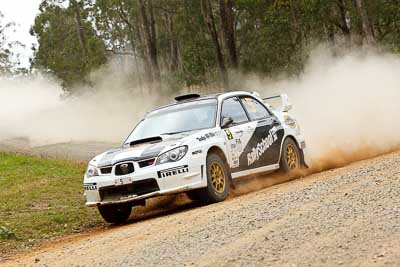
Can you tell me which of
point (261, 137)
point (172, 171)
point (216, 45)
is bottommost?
point (172, 171)

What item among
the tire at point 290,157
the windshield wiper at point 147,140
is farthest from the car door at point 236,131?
the windshield wiper at point 147,140

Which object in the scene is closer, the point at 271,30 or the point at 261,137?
the point at 261,137

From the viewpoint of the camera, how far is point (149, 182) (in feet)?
32.0

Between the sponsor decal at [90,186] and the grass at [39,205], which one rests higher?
the sponsor decal at [90,186]

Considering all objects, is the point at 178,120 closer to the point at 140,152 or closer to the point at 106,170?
the point at 140,152

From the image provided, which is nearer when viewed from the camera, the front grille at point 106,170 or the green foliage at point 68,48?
the front grille at point 106,170

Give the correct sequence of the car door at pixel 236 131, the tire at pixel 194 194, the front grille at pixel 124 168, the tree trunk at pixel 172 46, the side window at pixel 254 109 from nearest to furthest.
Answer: the front grille at pixel 124 168 → the tire at pixel 194 194 → the car door at pixel 236 131 → the side window at pixel 254 109 → the tree trunk at pixel 172 46

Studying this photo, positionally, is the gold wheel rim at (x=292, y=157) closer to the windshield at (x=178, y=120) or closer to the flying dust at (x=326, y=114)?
the flying dust at (x=326, y=114)

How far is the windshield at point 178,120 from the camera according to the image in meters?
11.0

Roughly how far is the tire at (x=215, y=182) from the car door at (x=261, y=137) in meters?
0.71

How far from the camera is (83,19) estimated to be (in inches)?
2441

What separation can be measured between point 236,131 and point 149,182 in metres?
2.07

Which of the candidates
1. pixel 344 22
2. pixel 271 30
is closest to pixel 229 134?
pixel 271 30

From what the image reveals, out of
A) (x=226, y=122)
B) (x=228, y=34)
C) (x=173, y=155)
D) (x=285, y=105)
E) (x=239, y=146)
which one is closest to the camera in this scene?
(x=173, y=155)
